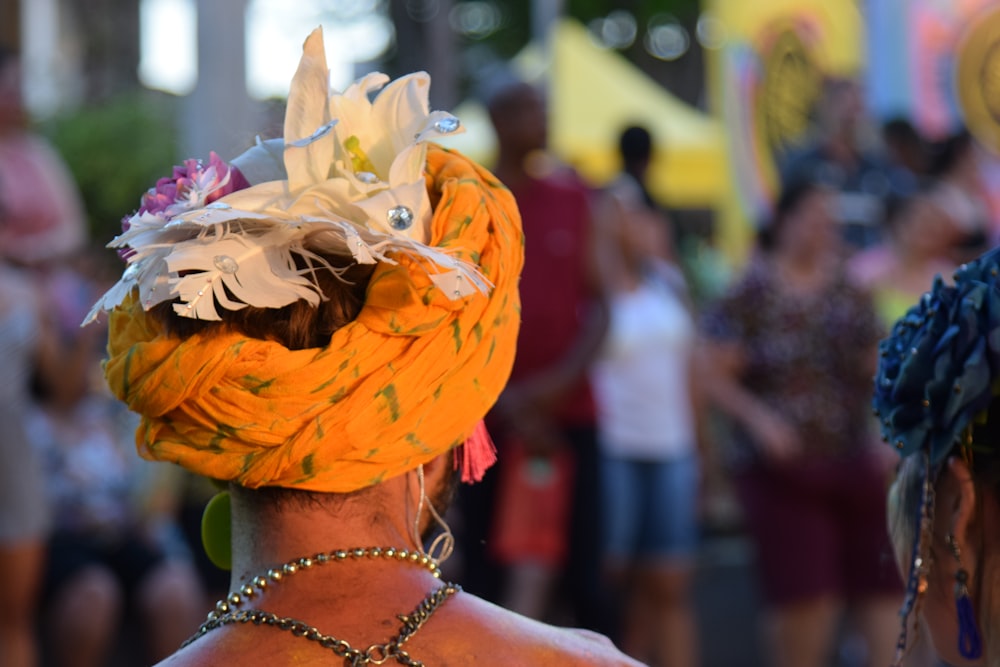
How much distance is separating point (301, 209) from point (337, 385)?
9.5 inches

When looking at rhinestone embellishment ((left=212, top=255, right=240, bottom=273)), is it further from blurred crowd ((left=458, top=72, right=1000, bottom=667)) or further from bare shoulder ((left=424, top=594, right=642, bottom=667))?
blurred crowd ((left=458, top=72, right=1000, bottom=667))

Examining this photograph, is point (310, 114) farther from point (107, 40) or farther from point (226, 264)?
point (107, 40)

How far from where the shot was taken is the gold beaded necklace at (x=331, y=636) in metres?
1.70

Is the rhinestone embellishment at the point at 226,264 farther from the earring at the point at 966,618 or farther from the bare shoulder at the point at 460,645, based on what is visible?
the earring at the point at 966,618

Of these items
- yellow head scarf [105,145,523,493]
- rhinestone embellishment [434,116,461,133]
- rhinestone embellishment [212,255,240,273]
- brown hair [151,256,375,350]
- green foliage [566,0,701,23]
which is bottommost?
yellow head scarf [105,145,523,493]

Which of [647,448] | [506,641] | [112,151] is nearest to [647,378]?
[647,448]

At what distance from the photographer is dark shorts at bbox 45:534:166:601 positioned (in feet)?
16.4

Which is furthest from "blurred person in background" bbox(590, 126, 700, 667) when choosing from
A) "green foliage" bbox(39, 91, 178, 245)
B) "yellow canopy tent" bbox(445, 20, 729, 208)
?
"green foliage" bbox(39, 91, 178, 245)

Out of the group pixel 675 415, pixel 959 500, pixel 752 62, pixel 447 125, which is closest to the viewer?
pixel 447 125

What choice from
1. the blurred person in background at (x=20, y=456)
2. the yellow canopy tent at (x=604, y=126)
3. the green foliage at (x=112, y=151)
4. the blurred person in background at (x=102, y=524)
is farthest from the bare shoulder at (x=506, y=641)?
the green foliage at (x=112, y=151)

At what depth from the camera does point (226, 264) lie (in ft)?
5.51

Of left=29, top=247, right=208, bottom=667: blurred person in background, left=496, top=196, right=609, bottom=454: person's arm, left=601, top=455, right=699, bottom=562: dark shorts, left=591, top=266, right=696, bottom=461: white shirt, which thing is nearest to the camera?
left=496, top=196, right=609, bottom=454: person's arm

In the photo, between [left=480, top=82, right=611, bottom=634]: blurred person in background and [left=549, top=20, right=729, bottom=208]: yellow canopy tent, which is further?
[left=549, top=20, right=729, bottom=208]: yellow canopy tent

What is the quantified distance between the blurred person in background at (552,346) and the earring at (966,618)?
2.87 m
